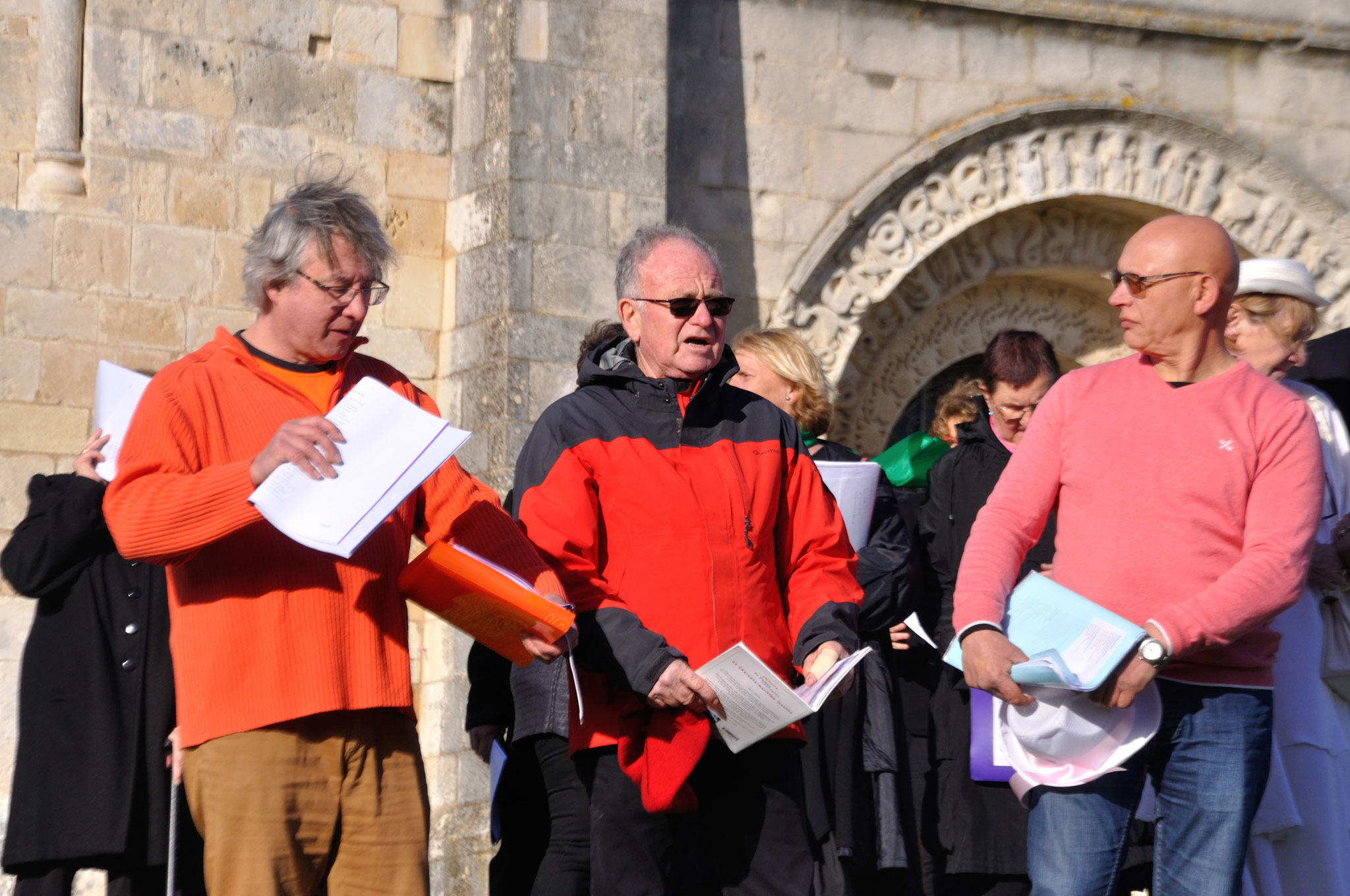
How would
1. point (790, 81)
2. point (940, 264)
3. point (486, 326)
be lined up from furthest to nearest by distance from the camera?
point (940, 264) → point (790, 81) → point (486, 326)

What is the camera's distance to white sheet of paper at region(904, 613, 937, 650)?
18.2ft

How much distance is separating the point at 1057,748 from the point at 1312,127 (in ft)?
20.9

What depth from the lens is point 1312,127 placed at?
8750 mm

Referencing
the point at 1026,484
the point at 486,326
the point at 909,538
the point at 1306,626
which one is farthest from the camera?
the point at 486,326

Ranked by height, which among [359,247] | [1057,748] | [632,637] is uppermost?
[359,247]

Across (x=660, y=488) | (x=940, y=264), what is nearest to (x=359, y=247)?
(x=660, y=488)

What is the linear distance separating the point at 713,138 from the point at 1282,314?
3822mm

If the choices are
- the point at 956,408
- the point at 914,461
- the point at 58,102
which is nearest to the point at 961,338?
the point at 914,461

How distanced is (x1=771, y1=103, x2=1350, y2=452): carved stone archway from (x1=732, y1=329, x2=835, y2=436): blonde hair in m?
2.55

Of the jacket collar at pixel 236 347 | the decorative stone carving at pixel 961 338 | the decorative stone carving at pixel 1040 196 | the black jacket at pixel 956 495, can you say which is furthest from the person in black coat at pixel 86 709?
the decorative stone carving at pixel 961 338

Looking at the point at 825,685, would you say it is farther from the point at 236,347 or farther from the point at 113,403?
the point at 113,403

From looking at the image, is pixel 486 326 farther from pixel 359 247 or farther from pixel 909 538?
pixel 359 247

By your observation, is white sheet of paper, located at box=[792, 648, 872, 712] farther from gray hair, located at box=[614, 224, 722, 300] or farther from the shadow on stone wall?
the shadow on stone wall

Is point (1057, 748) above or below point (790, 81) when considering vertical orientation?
below
